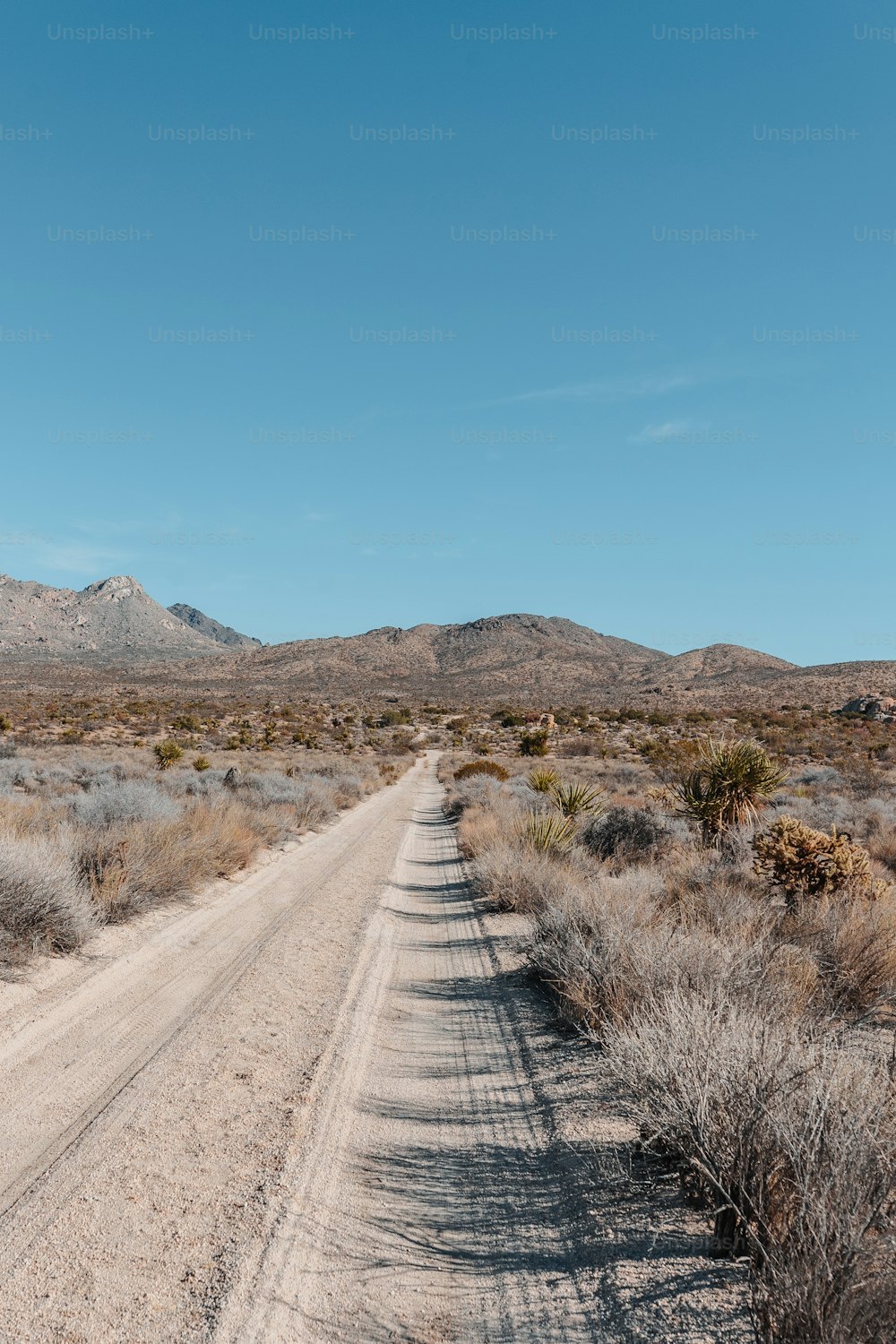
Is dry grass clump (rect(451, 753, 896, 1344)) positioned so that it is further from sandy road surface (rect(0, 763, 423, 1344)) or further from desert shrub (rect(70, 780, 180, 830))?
desert shrub (rect(70, 780, 180, 830))

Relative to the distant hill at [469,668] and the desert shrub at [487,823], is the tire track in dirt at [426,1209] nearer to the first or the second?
the desert shrub at [487,823]

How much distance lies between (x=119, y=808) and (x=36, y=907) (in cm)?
577

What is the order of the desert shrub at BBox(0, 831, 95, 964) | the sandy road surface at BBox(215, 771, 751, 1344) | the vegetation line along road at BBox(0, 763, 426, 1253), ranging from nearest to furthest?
the sandy road surface at BBox(215, 771, 751, 1344)
the vegetation line along road at BBox(0, 763, 426, 1253)
the desert shrub at BBox(0, 831, 95, 964)

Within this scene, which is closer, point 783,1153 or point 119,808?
point 783,1153

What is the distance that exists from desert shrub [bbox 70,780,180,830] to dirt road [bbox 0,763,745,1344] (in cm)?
508

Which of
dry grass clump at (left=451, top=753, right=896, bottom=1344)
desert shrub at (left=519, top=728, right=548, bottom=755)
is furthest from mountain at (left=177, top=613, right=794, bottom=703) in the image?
dry grass clump at (left=451, top=753, right=896, bottom=1344)

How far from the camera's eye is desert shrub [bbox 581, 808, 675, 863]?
12.8m

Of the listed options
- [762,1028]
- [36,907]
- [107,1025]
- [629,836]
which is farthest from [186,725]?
[762,1028]

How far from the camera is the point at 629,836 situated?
44.5 ft

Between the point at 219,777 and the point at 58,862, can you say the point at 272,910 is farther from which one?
the point at 219,777

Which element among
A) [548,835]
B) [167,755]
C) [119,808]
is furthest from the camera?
[167,755]

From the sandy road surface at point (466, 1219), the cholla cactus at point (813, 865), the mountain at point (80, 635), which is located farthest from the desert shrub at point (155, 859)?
the mountain at point (80, 635)

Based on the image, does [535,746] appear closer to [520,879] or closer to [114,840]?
[520,879]

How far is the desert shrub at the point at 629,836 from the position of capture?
12844 mm
